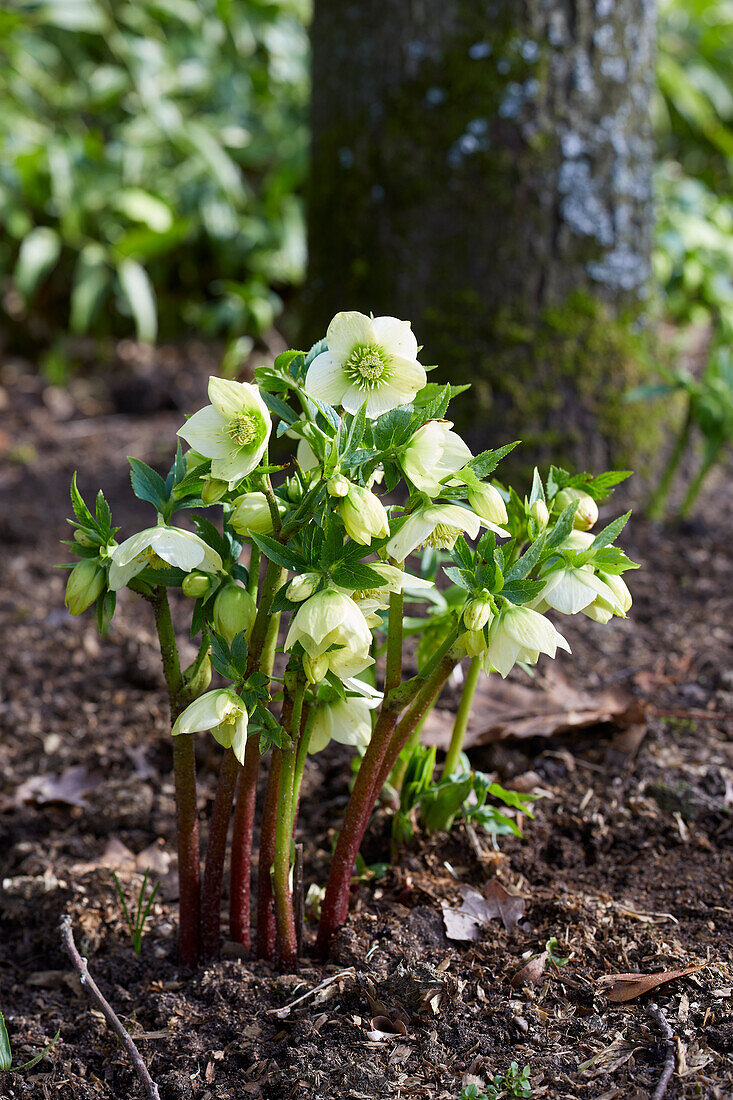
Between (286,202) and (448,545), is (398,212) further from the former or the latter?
(286,202)

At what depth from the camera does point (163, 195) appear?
4238 mm

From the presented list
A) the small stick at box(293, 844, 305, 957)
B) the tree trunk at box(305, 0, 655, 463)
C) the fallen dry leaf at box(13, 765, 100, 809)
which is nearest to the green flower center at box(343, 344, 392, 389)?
the small stick at box(293, 844, 305, 957)

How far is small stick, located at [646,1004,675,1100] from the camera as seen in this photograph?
911 millimetres

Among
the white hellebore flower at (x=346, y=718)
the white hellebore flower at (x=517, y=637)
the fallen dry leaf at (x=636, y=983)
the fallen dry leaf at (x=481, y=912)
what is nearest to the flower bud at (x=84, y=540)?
the white hellebore flower at (x=346, y=718)

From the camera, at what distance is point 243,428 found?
34.5 inches

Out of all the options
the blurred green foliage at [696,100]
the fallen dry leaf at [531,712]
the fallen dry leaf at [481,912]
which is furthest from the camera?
the blurred green foliage at [696,100]

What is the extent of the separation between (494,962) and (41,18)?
4.78 meters

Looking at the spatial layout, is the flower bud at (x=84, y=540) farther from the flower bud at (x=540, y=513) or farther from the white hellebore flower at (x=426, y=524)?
the flower bud at (x=540, y=513)

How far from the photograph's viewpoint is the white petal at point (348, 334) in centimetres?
90

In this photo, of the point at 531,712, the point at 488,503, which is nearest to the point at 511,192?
the point at 531,712

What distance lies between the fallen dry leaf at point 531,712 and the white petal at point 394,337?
Answer: 79 centimetres

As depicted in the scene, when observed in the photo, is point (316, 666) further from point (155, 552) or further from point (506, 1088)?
point (506, 1088)

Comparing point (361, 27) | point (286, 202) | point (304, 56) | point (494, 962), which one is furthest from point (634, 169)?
point (304, 56)

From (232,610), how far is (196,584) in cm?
5
